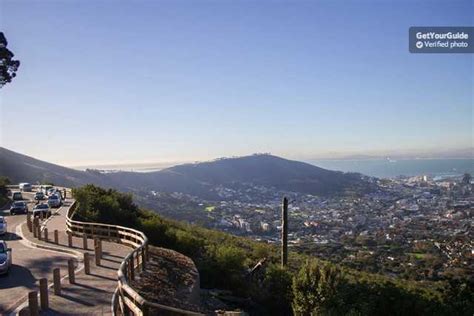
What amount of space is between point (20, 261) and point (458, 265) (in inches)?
1207

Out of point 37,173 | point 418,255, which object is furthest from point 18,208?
point 37,173

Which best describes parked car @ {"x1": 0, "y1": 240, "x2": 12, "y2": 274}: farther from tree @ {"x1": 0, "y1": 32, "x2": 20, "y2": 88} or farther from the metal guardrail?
tree @ {"x1": 0, "y1": 32, "x2": 20, "y2": 88}

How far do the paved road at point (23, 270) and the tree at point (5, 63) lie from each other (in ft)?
44.0

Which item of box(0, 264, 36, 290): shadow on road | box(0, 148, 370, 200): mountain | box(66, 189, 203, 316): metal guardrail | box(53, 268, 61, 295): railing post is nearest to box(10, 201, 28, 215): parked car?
box(66, 189, 203, 316): metal guardrail

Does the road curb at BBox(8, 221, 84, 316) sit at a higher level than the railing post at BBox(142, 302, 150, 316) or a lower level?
lower

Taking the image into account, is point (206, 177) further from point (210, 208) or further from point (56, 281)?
point (56, 281)

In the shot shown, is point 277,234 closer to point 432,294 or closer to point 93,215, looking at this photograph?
point 93,215

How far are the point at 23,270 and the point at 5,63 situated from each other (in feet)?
73.7

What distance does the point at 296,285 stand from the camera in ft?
64.3

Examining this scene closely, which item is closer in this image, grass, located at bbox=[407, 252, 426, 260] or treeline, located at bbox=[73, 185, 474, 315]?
treeline, located at bbox=[73, 185, 474, 315]

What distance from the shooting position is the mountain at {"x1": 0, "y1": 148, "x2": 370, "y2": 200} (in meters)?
134

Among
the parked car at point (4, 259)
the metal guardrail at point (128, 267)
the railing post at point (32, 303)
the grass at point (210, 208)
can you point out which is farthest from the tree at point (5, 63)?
the grass at point (210, 208)

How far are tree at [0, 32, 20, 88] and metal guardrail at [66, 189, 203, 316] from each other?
11107mm

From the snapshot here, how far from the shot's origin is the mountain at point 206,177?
133625mm
